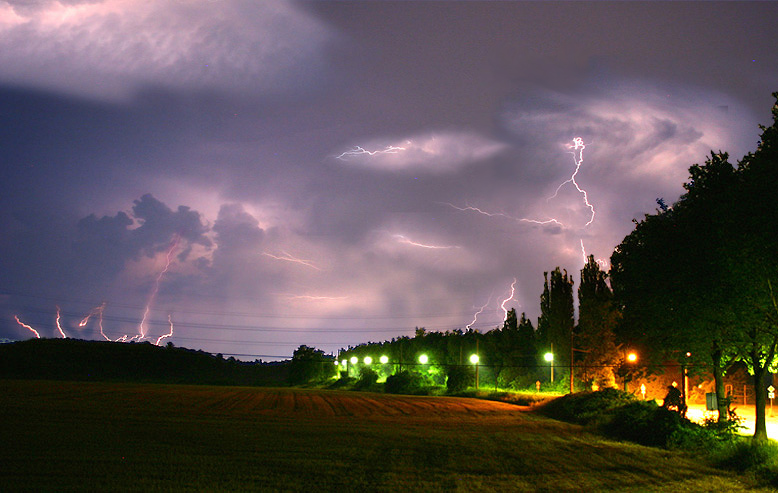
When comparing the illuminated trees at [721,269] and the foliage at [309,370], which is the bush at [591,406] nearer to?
the illuminated trees at [721,269]

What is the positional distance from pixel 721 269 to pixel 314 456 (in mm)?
14187

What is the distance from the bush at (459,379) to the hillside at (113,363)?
41.0 meters

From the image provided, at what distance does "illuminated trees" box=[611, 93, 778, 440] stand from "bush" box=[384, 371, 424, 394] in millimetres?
33632

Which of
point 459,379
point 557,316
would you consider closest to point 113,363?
point 459,379

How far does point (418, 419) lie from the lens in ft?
91.4

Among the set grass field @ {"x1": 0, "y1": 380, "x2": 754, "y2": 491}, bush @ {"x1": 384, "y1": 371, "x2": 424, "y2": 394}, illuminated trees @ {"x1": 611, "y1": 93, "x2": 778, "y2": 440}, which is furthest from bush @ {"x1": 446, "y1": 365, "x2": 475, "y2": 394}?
illuminated trees @ {"x1": 611, "y1": 93, "x2": 778, "y2": 440}

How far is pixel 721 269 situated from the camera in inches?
714

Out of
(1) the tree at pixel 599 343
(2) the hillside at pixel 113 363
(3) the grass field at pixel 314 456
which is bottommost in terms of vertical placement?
(2) the hillside at pixel 113 363

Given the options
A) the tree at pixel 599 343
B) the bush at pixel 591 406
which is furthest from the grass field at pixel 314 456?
the tree at pixel 599 343

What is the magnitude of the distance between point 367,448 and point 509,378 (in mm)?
40373

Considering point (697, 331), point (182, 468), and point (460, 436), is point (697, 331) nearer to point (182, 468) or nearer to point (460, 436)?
point (460, 436)

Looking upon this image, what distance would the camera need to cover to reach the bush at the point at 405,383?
56056mm

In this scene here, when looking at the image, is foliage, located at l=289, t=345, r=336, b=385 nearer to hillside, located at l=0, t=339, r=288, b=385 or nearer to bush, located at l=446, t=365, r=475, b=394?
hillside, located at l=0, t=339, r=288, b=385

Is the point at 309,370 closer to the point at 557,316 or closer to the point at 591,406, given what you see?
the point at 557,316
